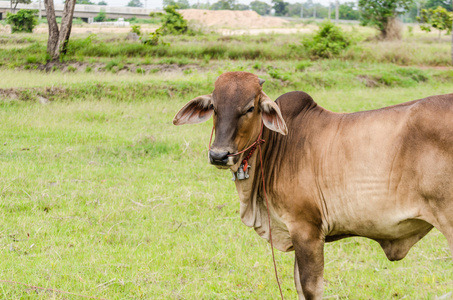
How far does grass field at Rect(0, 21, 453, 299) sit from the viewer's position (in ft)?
12.0

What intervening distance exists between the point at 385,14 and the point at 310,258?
24.1 metres

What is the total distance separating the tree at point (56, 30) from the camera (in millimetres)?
14617

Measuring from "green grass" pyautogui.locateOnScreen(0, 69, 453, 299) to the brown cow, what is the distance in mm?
834

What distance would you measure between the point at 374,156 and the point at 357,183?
18 cm

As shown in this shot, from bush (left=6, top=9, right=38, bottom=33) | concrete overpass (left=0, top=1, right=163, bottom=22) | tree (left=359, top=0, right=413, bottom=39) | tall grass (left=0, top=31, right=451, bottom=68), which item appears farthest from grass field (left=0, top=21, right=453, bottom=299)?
concrete overpass (left=0, top=1, right=163, bottom=22)

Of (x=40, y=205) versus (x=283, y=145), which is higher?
(x=283, y=145)

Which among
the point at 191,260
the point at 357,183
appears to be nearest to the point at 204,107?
the point at 357,183

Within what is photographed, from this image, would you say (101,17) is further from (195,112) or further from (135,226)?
(195,112)

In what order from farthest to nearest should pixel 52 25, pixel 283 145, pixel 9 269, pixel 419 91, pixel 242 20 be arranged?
pixel 242 20
pixel 52 25
pixel 419 91
pixel 9 269
pixel 283 145

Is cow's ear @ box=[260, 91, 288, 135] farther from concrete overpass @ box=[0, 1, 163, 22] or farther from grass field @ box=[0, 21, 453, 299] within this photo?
concrete overpass @ box=[0, 1, 163, 22]

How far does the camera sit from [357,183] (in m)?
2.78

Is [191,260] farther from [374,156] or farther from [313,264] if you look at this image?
[374,156]

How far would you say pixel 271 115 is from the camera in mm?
2982

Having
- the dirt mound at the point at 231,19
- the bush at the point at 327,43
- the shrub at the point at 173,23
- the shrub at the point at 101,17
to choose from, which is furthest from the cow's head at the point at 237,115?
the dirt mound at the point at 231,19
